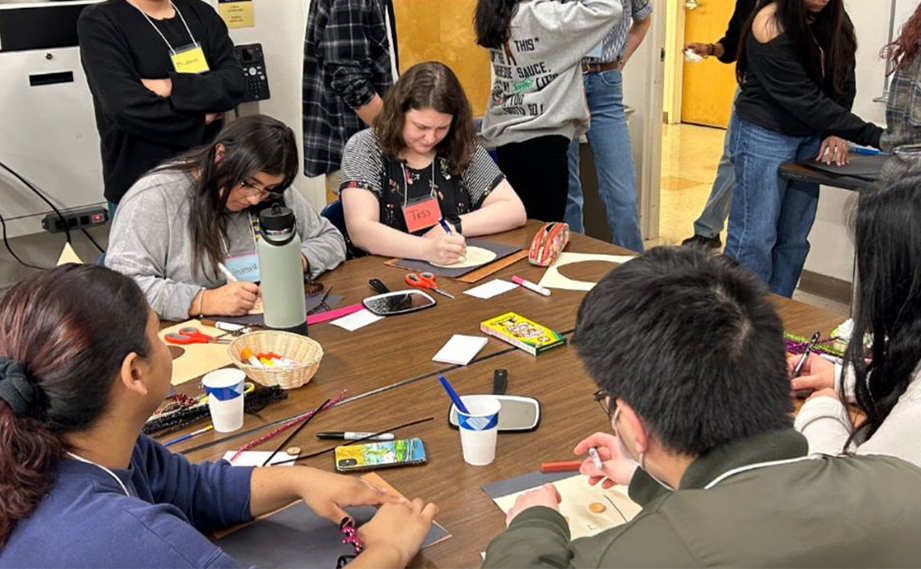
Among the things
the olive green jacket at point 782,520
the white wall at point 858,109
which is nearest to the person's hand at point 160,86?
the olive green jacket at point 782,520

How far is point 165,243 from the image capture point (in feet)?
7.25

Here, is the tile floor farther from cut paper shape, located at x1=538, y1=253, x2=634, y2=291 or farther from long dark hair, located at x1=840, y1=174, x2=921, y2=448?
long dark hair, located at x1=840, y1=174, x2=921, y2=448

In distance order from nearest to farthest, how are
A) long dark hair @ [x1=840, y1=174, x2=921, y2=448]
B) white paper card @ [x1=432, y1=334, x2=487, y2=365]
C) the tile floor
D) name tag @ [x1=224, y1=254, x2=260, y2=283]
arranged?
long dark hair @ [x1=840, y1=174, x2=921, y2=448], white paper card @ [x1=432, y1=334, x2=487, y2=365], name tag @ [x1=224, y1=254, x2=260, y2=283], the tile floor

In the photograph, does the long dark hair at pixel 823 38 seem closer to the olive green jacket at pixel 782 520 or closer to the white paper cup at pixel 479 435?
the white paper cup at pixel 479 435

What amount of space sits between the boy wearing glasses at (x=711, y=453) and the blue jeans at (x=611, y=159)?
7.75ft

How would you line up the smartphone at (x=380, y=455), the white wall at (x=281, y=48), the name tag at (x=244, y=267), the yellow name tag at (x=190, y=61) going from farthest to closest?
the white wall at (x=281, y=48) < the yellow name tag at (x=190, y=61) < the name tag at (x=244, y=267) < the smartphone at (x=380, y=455)

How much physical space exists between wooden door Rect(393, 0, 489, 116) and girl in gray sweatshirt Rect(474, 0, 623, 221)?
1.02 metres

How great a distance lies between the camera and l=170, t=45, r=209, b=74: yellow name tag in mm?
2859

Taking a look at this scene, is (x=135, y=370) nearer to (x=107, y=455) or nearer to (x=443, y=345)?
(x=107, y=455)

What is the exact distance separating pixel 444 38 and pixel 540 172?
1.34m

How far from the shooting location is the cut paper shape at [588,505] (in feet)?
4.23

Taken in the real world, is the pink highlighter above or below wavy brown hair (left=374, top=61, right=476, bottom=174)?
below

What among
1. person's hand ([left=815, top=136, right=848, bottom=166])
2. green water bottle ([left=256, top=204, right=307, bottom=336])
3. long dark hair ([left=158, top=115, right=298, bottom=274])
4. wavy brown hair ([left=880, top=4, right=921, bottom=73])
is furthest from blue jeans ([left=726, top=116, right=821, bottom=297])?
green water bottle ([left=256, top=204, right=307, bottom=336])

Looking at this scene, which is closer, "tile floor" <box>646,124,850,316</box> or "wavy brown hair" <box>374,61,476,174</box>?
"wavy brown hair" <box>374,61,476,174</box>
